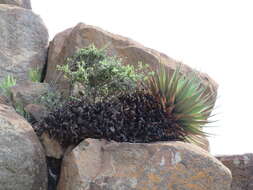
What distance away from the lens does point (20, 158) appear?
5.86m

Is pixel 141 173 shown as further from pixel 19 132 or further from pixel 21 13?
pixel 21 13

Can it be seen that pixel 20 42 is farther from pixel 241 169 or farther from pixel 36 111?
pixel 241 169

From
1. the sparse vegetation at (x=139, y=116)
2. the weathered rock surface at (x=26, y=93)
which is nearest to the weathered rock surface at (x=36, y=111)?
the weathered rock surface at (x=26, y=93)

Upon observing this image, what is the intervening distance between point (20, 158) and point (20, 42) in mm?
8144

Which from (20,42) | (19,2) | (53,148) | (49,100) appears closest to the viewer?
(53,148)

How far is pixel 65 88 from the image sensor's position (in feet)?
32.5

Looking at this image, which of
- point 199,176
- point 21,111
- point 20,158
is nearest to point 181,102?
point 199,176

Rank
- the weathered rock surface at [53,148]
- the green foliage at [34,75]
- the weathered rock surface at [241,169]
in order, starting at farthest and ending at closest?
the green foliage at [34,75] < the weathered rock surface at [241,169] < the weathered rock surface at [53,148]

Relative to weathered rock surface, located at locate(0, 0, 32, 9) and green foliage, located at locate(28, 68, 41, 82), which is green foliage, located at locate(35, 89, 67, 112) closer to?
green foliage, located at locate(28, 68, 41, 82)

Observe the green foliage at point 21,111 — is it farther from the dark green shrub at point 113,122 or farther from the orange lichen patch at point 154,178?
the orange lichen patch at point 154,178

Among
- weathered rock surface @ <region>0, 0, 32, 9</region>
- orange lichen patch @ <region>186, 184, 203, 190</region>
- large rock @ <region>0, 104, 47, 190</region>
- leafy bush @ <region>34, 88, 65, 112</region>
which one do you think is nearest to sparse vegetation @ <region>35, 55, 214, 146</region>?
large rock @ <region>0, 104, 47, 190</region>

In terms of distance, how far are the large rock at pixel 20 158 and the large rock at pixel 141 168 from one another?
44 cm

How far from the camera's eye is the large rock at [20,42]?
1249 cm

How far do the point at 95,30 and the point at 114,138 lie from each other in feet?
16.5
